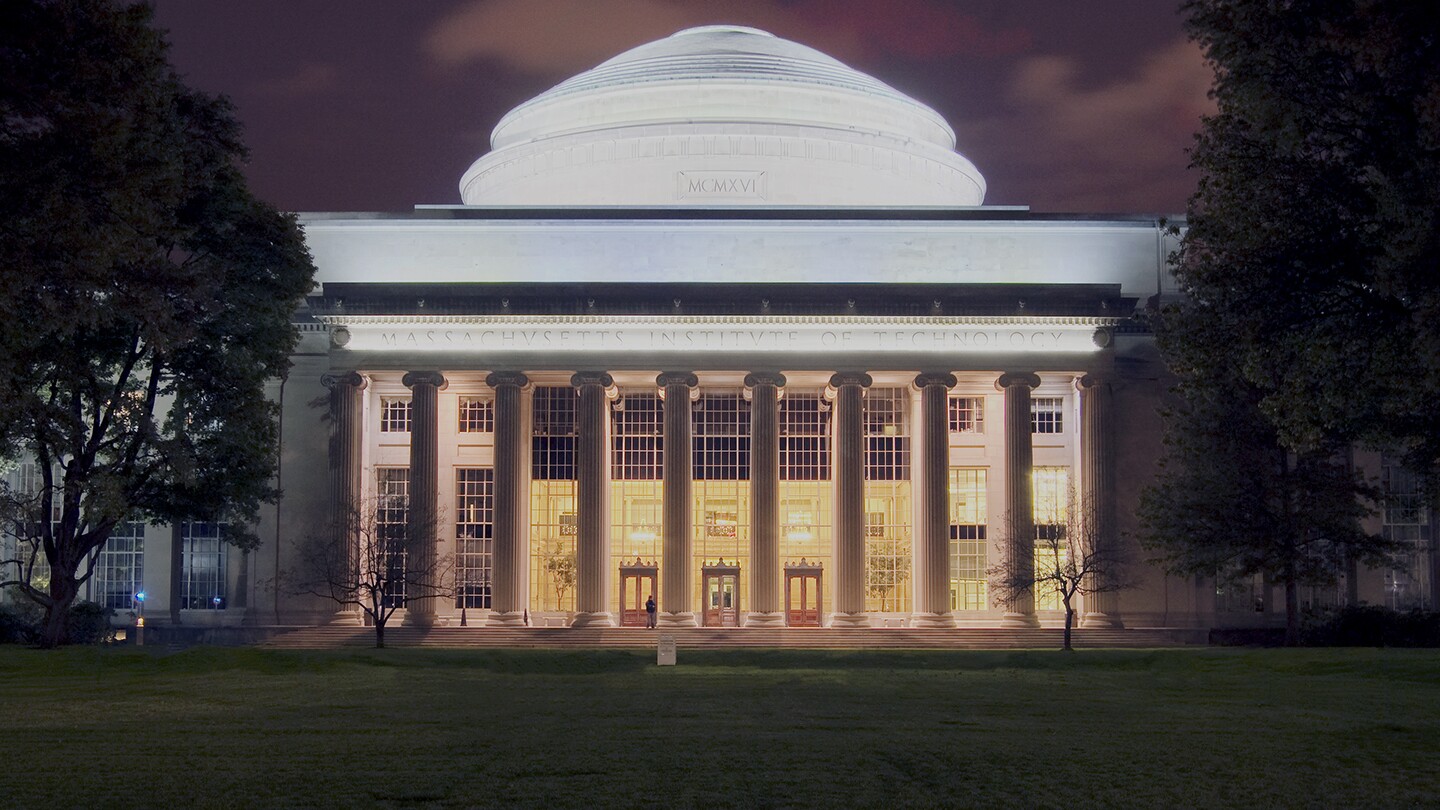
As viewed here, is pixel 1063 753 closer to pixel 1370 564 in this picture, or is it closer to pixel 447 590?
pixel 1370 564

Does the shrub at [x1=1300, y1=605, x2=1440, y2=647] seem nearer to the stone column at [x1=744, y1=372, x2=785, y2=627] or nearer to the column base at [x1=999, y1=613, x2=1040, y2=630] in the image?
the column base at [x1=999, y1=613, x2=1040, y2=630]

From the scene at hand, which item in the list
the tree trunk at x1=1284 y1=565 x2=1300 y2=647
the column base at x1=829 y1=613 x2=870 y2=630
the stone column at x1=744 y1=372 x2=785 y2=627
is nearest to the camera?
the tree trunk at x1=1284 y1=565 x2=1300 y2=647

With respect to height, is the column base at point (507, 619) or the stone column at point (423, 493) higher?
the stone column at point (423, 493)

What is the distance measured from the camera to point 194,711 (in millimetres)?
29062

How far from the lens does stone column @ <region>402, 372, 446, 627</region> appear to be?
2783 inches

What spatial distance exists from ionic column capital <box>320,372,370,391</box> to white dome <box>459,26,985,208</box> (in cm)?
1813

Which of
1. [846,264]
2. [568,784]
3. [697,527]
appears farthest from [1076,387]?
[568,784]

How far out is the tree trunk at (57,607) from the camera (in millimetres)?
49125

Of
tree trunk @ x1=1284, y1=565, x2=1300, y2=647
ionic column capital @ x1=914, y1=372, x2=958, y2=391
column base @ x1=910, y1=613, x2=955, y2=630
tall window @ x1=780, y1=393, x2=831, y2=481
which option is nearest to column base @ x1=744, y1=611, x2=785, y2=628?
column base @ x1=910, y1=613, x2=955, y2=630

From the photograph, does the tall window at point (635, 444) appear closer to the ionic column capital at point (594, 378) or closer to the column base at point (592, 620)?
the ionic column capital at point (594, 378)

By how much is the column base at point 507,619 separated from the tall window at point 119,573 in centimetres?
1732

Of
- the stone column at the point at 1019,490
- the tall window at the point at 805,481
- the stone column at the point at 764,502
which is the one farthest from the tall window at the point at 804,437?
the stone column at the point at 1019,490

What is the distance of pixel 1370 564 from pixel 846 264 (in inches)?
1186

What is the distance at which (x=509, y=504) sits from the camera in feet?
238
